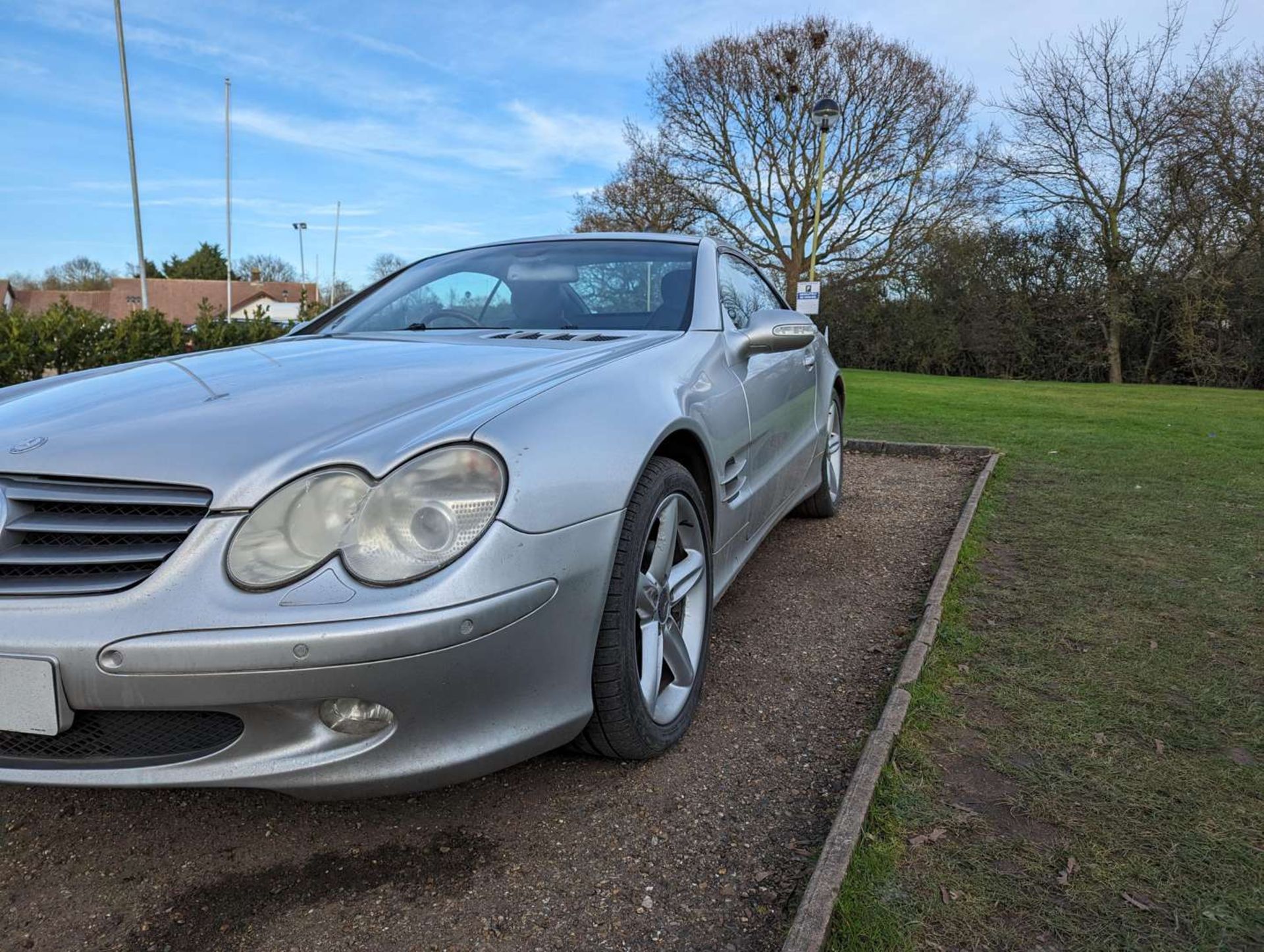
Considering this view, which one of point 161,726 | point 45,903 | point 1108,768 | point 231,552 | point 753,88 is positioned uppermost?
point 753,88

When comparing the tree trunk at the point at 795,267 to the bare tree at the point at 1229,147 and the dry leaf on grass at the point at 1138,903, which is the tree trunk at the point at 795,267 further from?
the dry leaf on grass at the point at 1138,903

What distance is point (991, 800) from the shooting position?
6.76 feet

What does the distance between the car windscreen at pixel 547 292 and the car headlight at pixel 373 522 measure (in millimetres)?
1364

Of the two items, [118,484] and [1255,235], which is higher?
[1255,235]

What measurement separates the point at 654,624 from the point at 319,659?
→ 0.93m

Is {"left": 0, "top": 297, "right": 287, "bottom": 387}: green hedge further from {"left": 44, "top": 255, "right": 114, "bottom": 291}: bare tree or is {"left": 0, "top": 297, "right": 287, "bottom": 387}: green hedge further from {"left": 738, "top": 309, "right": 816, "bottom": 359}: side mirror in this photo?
{"left": 44, "top": 255, "right": 114, "bottom": 291}: bare tree

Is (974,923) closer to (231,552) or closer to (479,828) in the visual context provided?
(479,828)

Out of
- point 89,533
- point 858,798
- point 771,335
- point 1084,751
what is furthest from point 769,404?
point 89,533

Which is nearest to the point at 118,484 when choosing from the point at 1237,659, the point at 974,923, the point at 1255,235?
the point at 974,923

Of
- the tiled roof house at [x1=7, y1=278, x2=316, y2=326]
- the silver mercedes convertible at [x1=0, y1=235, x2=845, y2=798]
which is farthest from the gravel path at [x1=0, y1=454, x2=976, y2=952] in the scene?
the tiled roof house at [x1=7, y1=278, x2=316, y2=326]

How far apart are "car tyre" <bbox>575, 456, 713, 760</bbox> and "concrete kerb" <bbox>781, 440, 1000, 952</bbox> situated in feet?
1.61

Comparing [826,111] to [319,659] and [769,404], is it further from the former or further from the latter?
[319,659]

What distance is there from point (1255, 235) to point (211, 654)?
23.4 m

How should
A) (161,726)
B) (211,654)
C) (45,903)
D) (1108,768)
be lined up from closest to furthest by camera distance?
(211,654), (161,726), (45,903), (1108,768)
